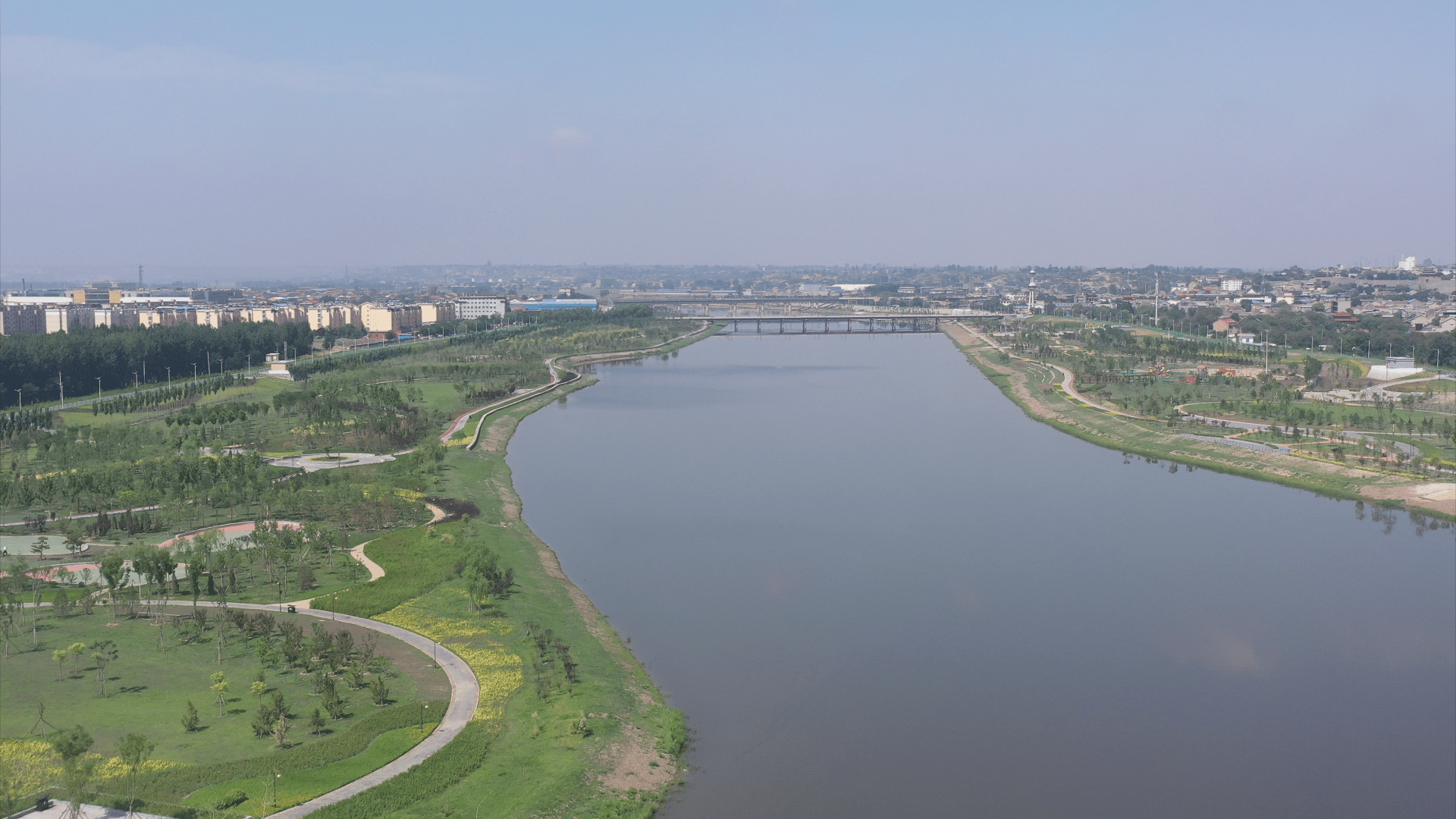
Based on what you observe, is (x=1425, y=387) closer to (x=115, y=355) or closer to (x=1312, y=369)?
(x=1312, y=369)

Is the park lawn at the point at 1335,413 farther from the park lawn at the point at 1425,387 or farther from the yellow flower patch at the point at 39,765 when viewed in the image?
the yellow flower patch at the point at 39,765

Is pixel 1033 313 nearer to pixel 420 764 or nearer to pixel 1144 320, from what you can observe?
pixel 1144 320

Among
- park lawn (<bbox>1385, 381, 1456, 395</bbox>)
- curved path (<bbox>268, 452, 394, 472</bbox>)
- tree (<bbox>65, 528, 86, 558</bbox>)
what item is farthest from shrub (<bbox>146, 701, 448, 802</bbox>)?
park lawn (<bbox>1385, 381, 1456, 395</bbox>)

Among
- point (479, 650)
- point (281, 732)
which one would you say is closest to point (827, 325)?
point (479, 650)

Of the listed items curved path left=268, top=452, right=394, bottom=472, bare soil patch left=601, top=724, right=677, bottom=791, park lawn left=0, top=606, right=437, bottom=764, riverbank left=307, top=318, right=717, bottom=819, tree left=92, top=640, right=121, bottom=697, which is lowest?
bare soil patch left=601, top=724, right=677, bottom=791

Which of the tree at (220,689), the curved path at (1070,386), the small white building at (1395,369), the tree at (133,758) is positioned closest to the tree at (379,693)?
the tree at (220,689)

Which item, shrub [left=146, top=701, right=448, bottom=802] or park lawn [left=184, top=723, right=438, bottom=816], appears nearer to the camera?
park lawn [left=184, top=723, right=438, bottom=816]

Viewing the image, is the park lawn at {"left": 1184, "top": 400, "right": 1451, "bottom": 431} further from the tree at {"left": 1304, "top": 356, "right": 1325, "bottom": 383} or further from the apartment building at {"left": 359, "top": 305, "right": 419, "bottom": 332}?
the apartment building at {"left": 359, "top": 305, "right": 419, "bottom": 332}
